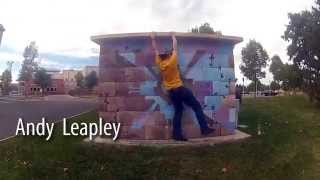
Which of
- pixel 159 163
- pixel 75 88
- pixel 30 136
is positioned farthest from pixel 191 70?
pixel 75 88

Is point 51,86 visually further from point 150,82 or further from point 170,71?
point 170,71

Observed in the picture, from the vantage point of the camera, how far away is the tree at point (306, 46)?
27391 millimetres

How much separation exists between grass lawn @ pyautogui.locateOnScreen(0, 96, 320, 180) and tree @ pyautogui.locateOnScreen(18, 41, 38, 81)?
83.8 feet

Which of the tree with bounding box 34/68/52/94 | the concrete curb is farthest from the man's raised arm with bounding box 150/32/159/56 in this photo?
the tree with bounding box 34/68/52/94

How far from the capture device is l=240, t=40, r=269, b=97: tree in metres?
45.3

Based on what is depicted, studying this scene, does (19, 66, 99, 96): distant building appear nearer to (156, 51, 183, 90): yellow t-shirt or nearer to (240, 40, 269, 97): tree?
(240, 40, 269, 97): tree

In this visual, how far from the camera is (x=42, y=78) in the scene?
44438 millimetres

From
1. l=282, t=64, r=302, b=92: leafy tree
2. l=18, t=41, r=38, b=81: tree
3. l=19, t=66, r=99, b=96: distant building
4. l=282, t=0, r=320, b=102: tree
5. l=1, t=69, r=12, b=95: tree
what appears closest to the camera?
l=282, t=0, r=320, b=102: tree

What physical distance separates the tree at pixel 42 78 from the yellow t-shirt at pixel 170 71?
3292cm

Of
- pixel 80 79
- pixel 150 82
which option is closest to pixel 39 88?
pixel 80 79

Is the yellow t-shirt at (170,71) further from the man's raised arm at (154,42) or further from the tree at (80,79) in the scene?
the tree at (80,79)

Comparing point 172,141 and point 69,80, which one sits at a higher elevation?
point 69,80

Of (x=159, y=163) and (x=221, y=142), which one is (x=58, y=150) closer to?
(x=159, y=163)

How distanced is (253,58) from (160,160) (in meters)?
36.2
